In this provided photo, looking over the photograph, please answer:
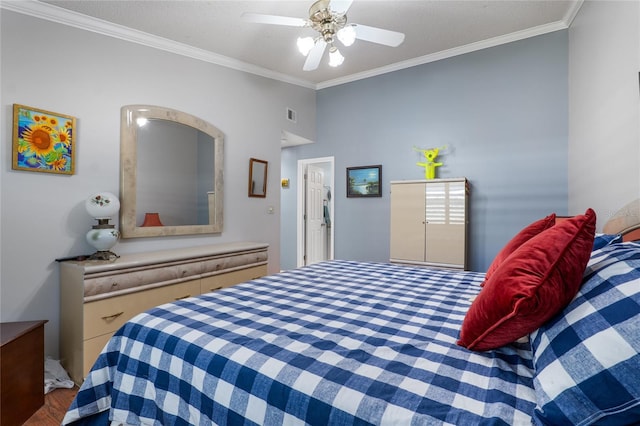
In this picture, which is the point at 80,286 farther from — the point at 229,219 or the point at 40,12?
the point at 40,12

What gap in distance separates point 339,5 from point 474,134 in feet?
7.89

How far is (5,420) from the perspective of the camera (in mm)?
1637

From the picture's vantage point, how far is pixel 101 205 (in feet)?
7.95

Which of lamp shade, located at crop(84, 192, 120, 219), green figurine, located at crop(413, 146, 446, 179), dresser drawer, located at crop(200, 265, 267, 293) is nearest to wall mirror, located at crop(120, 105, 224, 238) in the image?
lamp shade, located at crop(84, 192, 120, 219)

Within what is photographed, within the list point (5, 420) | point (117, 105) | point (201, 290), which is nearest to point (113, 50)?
point (117, 105)

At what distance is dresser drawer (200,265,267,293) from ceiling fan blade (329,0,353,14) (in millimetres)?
→ 2389

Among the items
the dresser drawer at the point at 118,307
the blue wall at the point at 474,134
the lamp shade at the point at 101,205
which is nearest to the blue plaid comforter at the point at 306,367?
the dresser drawer at the point at 118,307

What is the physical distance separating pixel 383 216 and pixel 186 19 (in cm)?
310

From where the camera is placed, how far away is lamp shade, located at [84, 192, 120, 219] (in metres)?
2.40

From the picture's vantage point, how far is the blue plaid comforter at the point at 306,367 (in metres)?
0.77

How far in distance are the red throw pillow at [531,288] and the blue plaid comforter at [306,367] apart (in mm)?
88

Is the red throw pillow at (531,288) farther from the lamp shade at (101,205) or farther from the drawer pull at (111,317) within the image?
the lamp shade at (101,205)

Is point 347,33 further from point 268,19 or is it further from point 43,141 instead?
point 43,141

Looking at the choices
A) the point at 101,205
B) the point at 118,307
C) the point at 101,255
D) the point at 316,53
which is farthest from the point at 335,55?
the point at 118,307
